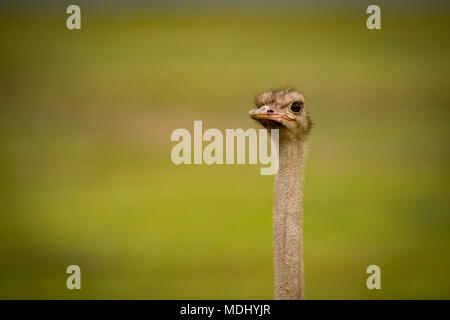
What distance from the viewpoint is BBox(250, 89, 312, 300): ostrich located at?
4.73 meters

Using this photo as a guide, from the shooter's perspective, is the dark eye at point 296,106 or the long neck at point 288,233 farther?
the dark eye at point 296,106

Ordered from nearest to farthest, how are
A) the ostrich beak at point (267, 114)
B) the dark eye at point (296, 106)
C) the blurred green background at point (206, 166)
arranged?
the ostrich beak at point (267, 114)
the dark eye at point (296, 106)
the blurred green background at point (206, 166)

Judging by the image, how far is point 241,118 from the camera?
1483 centimetres

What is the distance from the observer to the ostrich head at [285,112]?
196 inches

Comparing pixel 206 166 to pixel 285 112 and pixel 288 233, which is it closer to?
pixel 285 112

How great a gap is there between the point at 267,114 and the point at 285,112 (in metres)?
0.13

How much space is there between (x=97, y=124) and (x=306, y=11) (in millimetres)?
6640

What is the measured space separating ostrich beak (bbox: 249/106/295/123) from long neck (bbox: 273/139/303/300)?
232 millimetres

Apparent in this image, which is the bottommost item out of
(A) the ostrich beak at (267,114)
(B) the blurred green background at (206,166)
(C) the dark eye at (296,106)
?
(A) the ostrich beak at (267,114)

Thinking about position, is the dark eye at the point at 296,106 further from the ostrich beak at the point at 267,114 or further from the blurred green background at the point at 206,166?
the blurred green background at the point at 206,166

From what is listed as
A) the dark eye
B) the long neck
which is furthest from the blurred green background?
the long neck

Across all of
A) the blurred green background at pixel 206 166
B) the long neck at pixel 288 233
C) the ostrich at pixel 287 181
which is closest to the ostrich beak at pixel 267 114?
the ostrich at pixel 287 181

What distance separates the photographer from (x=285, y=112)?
197 inches

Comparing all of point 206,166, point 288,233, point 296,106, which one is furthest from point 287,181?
point 206,166
